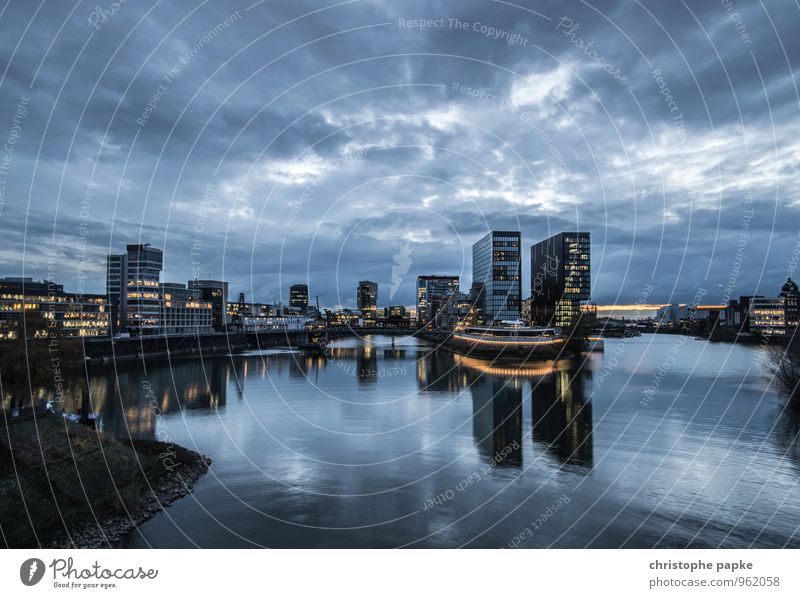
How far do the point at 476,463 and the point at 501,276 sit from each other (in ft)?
372

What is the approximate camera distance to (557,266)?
559ft

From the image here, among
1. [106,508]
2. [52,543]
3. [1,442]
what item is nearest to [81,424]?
[1,442]

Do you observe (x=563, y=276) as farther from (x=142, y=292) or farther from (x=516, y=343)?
(x=142, y=292)

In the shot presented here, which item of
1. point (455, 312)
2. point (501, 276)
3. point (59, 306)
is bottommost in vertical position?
point (455, 312)

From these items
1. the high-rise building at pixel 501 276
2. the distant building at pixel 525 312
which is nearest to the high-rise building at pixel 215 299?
the high-rise building at pixel 501 276

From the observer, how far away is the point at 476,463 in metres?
22.4

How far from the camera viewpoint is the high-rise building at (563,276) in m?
162

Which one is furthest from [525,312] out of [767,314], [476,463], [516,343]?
[476,463]

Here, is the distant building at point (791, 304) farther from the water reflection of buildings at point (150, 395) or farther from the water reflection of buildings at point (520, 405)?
the water reflection of buildings at point (150, 395)

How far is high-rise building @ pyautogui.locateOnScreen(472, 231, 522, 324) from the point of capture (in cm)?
12712

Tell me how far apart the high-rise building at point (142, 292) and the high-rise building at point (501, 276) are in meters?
76.6

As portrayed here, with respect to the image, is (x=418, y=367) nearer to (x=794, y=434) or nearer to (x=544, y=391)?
(x=544, y=391)

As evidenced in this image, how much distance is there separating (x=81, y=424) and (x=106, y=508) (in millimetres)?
9716

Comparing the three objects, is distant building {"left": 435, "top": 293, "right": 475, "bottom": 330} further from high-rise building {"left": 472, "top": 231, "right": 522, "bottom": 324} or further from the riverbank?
the riverbank
